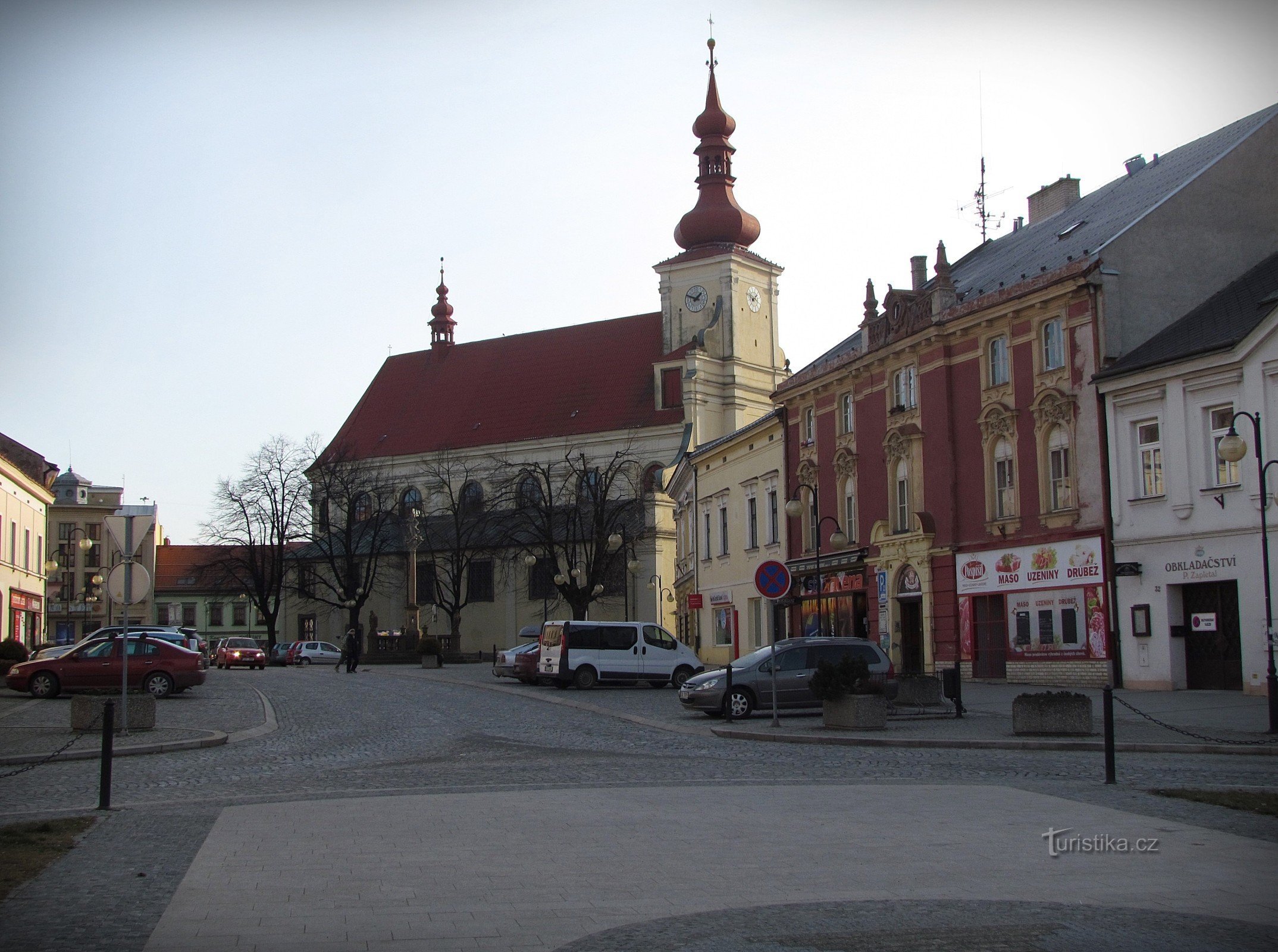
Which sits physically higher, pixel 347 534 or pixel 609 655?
pixel 347 534

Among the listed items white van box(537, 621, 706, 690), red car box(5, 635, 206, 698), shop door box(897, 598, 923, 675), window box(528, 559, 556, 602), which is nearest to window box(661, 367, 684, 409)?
window box(528, 559, 556, 602)

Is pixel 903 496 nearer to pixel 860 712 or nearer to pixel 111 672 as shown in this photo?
pixel 860 712

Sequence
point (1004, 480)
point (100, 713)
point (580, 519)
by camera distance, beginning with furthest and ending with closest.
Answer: point (580, 519)
point (1004, 480)
point (100, 713)

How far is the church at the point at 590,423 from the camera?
79750 millimetres

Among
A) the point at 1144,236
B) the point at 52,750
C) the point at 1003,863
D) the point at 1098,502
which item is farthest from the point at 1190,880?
the point at 1144,236

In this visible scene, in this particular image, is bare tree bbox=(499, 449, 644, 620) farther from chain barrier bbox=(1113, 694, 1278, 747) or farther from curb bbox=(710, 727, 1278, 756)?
chain barrier bbox=(1113, 694, 1278, 747)

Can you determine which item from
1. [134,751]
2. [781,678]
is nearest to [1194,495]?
[781,678]

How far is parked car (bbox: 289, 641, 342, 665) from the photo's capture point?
216 feet

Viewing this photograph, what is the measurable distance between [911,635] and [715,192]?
5005 centimetres

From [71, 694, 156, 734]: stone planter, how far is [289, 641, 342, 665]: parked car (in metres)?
43.8

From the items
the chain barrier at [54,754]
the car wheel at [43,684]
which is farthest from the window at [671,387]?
the chain barrier at [54,754]

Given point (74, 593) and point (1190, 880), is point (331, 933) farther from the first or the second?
point (74, 593)

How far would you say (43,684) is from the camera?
3017cm

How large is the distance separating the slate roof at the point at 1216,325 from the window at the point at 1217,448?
128 centimetres
